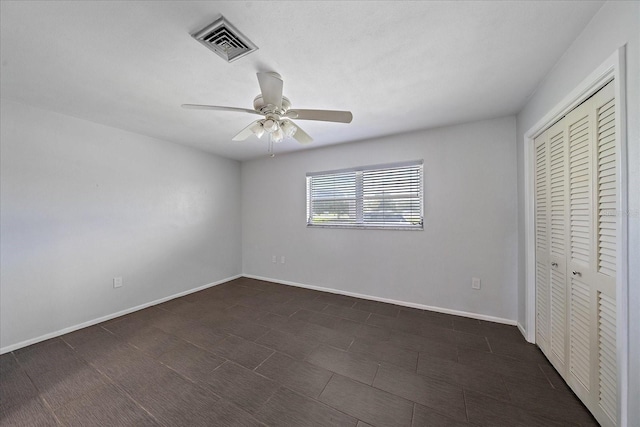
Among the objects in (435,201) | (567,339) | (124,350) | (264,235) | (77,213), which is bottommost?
(124,350)

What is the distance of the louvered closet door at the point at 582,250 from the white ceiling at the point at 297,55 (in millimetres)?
567

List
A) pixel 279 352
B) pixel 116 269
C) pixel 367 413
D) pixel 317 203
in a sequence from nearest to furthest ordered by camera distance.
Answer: pixel 367 413, pixel 279 352, pixel 116 269, pixel 317 203

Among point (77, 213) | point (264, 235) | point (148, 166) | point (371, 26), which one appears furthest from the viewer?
point (264, 235)

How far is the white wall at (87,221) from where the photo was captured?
206 centimetres

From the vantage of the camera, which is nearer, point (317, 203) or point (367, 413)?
point (367, 413)

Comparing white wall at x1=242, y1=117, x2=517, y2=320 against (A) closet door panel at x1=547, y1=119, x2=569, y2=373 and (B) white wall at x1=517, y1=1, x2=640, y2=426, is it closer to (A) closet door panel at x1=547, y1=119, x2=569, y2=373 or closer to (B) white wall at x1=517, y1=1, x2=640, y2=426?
(A) closet door panel at x1=547, y1=119, x2=569, y2=373

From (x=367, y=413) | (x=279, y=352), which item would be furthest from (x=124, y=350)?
(x=367, y=413)

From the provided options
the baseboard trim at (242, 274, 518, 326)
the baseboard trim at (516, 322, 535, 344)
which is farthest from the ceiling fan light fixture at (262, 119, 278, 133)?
the baseboard trim at (516, 322, 535, 344)

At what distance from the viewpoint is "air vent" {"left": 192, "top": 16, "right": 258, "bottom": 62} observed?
1.21 meters

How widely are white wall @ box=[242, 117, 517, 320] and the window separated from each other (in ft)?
0.37

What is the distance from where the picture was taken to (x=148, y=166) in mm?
A: 3002

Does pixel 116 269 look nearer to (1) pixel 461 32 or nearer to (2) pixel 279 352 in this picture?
(2) pixel 279 352

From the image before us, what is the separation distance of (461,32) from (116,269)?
405cm

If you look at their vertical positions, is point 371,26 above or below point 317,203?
above
